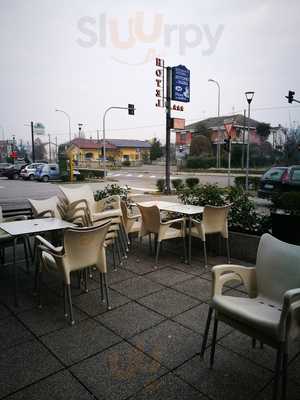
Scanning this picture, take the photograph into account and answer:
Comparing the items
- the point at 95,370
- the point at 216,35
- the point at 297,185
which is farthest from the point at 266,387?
the point at 297,185

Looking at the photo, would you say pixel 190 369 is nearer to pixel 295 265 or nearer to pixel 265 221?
pixel 295 265

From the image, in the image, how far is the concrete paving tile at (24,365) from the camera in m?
1.94

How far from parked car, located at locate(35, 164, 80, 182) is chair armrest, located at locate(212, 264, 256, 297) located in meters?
25.3

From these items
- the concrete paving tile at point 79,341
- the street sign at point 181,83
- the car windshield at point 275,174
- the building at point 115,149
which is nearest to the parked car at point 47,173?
the street sign at point 181,83

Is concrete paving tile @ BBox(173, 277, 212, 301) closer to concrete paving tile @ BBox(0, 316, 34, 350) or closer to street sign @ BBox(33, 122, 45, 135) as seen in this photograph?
concrete paving tile @ BBox(0, 316, 34, 350)

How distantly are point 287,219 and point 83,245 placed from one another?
2.85 meters

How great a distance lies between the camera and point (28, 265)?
409cm

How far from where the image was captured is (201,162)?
4159 centimetres

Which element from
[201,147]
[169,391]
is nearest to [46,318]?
[169,391]

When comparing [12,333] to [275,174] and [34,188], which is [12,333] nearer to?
[275,174]

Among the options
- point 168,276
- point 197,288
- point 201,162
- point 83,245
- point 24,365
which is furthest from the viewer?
point 201,162

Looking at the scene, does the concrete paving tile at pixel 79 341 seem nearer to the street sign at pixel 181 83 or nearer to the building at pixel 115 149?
the street sign at pixel 181 83

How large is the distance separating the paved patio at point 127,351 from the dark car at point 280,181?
27.0 feet

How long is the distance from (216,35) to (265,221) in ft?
10.7
